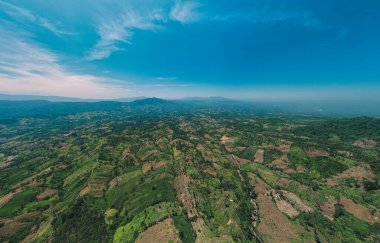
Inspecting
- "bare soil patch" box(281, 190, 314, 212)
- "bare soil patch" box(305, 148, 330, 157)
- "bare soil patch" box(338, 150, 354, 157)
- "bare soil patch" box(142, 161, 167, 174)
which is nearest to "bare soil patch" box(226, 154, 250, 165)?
"bare soil patch" box(281, 190, 314, 212)

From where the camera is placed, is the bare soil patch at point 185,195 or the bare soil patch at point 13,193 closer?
the bare soil patch at point 185,195

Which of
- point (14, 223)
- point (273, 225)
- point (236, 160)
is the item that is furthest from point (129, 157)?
point (273, 225)

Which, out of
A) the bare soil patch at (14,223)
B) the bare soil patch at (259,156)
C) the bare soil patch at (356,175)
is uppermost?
the bare soil patch at (356,175)

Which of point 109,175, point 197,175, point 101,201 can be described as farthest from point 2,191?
point 197,175

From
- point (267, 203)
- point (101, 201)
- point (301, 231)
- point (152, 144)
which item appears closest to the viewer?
point (301, 231)

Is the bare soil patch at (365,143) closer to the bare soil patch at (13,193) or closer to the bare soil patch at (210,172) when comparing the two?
the bare soil patch at (210,172)

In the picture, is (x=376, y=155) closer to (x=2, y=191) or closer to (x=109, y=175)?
(x=109, y=175)

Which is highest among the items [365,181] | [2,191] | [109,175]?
[365,181]

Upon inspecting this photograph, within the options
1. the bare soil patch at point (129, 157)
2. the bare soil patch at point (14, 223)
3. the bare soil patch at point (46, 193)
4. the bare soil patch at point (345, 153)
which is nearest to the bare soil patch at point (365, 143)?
the bare soil patch at point (345, 153)

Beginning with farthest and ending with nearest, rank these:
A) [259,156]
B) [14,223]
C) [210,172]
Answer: [259,156]
[210,172]
[14,223]

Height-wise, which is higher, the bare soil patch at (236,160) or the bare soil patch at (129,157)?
the bare soil patch at (236,160)

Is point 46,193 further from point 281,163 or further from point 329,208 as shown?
point 281,163
